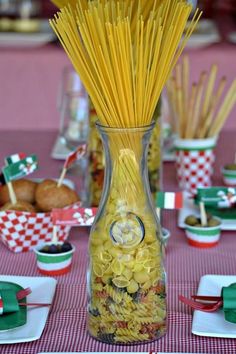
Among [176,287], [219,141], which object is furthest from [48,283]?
[219,141]

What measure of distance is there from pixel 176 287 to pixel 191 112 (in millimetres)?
508

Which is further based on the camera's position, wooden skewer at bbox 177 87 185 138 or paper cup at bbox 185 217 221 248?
wooden skewer at bbox 177 87 185 138

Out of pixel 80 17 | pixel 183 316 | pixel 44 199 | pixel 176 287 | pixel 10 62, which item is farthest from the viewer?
pixel 10 62

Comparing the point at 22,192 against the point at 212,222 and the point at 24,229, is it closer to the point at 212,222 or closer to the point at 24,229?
the point at 24,229

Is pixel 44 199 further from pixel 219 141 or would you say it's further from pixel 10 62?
pixel 10 62

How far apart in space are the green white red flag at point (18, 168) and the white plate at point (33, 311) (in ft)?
0.75

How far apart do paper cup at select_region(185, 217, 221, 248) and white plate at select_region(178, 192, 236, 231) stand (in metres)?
0.06

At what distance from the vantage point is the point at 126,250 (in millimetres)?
828

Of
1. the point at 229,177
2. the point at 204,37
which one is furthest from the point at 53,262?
the point at 204,37

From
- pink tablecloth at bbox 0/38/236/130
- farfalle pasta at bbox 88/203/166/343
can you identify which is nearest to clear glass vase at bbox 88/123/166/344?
farfalle pasta at bbox 88/203/166/343

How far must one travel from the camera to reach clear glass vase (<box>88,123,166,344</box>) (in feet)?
2.71

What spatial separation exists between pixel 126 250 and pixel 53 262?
0.24 meters

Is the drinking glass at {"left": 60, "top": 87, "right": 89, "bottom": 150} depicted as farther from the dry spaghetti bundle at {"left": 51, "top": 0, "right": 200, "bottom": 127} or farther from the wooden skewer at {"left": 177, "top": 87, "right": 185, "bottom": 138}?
the dry spaghetti bundle at {"left": 51, "top": 0, "right": 200, "bottom": 127}

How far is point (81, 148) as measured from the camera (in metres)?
1.23
